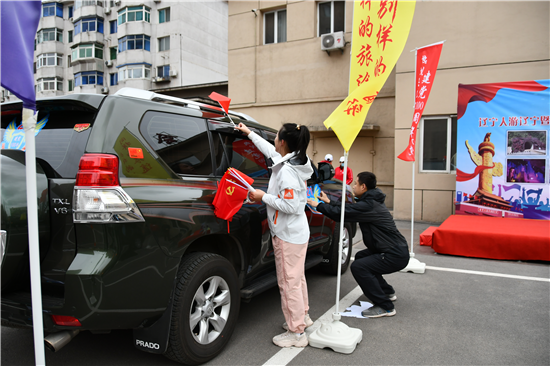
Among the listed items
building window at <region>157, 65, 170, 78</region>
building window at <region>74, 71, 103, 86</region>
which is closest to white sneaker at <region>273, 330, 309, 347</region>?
building window at <region>157, 65, 170, 78</region>

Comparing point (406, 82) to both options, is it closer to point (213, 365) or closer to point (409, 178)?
point (409, 178)

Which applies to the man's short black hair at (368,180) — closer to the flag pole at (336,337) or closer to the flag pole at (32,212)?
the flag pole at (336,337)

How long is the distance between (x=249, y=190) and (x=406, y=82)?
878 centimetres

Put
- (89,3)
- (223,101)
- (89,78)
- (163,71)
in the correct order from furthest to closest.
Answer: (89,78) → (89,3) → (163,71) → (223,101)

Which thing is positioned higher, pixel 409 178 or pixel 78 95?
pixel 78 95

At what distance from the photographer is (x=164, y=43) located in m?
33.7

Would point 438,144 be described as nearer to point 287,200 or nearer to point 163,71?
point 287,200

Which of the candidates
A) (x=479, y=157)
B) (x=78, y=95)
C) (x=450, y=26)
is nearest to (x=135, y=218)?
(x=78, y=95)

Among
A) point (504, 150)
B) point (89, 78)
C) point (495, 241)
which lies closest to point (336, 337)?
point (495, 241)

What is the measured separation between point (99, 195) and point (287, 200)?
54.7 inches

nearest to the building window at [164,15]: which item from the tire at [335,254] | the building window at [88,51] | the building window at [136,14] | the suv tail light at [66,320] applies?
the building window at [136,14]

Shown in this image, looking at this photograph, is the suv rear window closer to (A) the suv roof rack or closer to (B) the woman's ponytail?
(A) the suv roof rack

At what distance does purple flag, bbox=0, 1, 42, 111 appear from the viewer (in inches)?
57.3

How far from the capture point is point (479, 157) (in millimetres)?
8742
